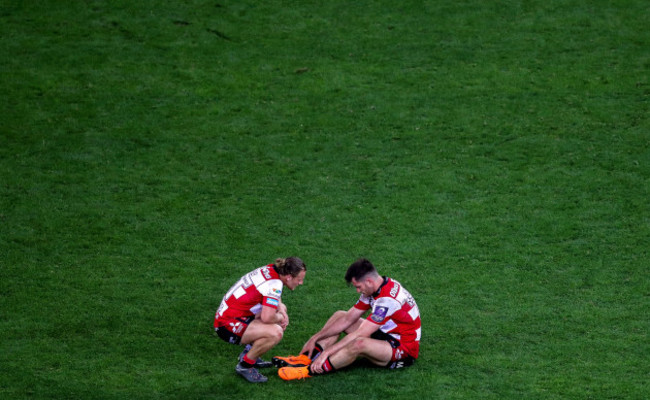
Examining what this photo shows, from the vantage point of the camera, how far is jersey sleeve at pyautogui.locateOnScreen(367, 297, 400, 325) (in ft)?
24.9

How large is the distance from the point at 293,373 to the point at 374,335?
913 millimetres

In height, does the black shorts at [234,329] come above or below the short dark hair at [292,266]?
below

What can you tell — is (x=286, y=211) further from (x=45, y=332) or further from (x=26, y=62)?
(x=26, y=62)

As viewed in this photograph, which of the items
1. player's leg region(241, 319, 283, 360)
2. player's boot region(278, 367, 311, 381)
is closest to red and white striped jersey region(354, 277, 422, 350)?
player's boot region(278, 367, 311, 381)

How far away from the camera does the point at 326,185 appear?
12.5 metres

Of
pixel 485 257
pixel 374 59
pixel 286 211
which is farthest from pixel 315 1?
pixel 485 257

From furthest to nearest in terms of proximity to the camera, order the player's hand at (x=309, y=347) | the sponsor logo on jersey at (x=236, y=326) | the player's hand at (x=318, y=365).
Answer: the player's hand at (x=309, y=347) → the sponsor logo on jersey at (x=236, y=326) → the player's hand at (x=318, y=365)

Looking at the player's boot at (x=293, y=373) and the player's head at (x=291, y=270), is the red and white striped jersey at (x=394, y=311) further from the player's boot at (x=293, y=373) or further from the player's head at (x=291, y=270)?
the player's boot at (x=293, y=373)

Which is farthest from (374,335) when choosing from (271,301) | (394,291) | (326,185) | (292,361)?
(326,185)

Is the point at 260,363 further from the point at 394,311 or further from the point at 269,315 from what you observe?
the point at 394,311

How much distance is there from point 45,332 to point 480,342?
4834 mm

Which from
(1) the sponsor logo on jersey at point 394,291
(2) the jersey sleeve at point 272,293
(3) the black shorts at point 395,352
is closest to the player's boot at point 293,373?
(2) the jersey sleeve at point 272,293

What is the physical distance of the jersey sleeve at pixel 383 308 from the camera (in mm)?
7582

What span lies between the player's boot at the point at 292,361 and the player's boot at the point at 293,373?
127 mm
